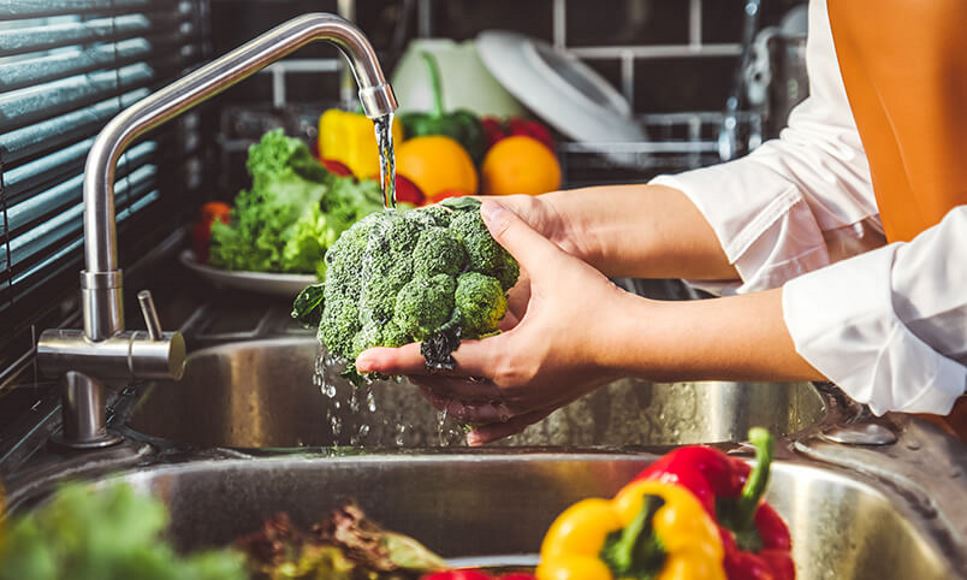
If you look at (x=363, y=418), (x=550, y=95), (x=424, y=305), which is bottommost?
(x=363, y=418)

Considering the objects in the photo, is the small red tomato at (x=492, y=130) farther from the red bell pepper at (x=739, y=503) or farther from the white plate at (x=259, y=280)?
the red bell pepper at (x=739, y=503)

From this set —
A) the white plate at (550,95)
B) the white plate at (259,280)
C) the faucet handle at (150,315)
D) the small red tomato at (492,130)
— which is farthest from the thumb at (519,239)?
the white plate at (550,95)

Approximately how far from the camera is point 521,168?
1.92 m

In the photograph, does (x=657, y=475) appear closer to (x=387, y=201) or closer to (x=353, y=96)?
(x=387, y=201)

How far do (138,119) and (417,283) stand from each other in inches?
10.1

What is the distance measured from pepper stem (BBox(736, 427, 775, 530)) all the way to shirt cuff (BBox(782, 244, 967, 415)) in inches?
9.2

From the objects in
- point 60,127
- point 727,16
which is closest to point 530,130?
point 727,16

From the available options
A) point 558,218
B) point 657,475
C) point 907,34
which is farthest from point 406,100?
point 657,475

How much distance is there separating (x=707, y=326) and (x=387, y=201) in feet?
1.07

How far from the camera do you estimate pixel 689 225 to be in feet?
4.26

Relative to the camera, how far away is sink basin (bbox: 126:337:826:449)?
1356 mm

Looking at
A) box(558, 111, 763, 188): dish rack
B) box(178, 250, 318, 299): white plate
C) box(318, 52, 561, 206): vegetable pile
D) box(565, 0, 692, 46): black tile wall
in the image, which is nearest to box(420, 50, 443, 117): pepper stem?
box(318, 52, 561, 206): vegetable pile

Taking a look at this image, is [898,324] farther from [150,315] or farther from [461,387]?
[150,315]

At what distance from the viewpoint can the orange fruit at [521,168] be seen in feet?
6.26
